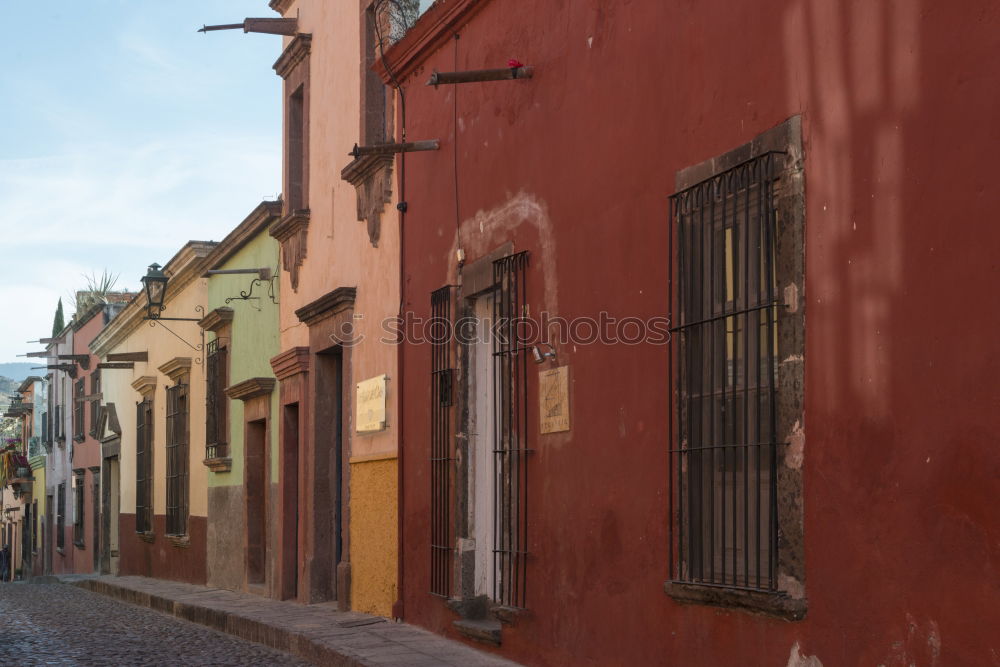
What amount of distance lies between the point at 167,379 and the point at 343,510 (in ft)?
35.3

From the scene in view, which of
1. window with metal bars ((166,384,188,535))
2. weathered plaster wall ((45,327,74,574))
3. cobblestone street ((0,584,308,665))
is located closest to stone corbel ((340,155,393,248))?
cobblestone street ((0,584,308,665))

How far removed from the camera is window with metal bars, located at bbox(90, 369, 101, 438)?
100 feet

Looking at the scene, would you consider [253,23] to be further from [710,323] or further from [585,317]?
→ [710,323]

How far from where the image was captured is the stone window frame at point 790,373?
5.62m

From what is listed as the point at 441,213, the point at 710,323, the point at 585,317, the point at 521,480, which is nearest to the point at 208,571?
the point at 441,213

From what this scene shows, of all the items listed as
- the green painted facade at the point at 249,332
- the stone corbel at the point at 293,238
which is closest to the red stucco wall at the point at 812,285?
the stone corbel at the point at 293,238

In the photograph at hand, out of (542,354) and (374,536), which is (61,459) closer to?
(374,536)

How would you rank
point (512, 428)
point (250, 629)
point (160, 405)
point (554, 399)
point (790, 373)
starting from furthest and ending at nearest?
point (160, 405), point (250, 629), point (512, 428), point (554, 399), point (790, 373)

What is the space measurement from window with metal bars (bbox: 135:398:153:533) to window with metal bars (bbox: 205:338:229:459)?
16.1 ft

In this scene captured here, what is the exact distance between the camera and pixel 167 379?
23.1 m

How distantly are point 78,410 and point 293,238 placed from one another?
20.0 m

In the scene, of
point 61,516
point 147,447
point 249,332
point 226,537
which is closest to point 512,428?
point 249,332

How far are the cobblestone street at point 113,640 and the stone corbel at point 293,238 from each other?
4.00m

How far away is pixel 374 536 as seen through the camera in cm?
1217
